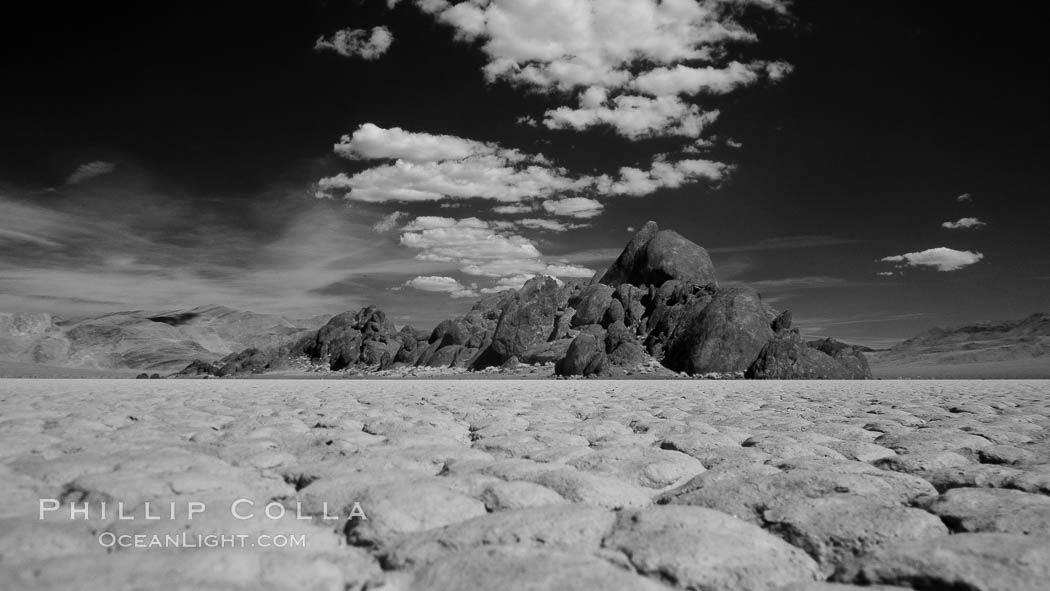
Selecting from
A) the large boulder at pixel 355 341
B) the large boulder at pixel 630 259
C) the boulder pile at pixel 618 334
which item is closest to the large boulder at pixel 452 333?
the boulder pile at pixel 618 334

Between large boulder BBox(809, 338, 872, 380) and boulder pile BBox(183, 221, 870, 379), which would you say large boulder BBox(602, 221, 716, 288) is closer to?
boulder pile BBox(183, 221, 870, 379)

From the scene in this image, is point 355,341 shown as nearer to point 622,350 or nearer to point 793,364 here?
point 622,350

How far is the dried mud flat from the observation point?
54.2 inches

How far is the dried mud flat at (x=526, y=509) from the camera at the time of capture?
1377mm

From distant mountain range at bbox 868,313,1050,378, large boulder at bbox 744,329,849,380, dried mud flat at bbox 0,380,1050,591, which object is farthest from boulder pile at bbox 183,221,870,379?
distant mountain range at bbox 868,313,1050,378

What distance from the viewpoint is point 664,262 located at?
102ft

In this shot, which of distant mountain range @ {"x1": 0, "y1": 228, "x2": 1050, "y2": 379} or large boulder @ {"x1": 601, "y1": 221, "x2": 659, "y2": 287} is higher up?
large boulder @ {"x1": 601, "y1": 221, "x2": 659, "y2": 287}

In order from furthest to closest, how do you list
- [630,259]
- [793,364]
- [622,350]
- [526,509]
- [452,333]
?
[630,259]
[452,333]
[622,350]
[793,364]
[526,509]

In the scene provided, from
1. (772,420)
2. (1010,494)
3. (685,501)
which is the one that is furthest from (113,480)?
(772,420)

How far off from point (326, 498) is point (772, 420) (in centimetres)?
396

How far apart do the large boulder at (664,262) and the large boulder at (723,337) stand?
6633 mm

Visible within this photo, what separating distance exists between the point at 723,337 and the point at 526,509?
21352 mm

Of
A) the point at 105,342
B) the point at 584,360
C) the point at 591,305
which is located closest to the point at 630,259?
the point at 591,305

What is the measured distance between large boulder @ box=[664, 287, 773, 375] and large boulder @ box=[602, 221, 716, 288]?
261 inches
